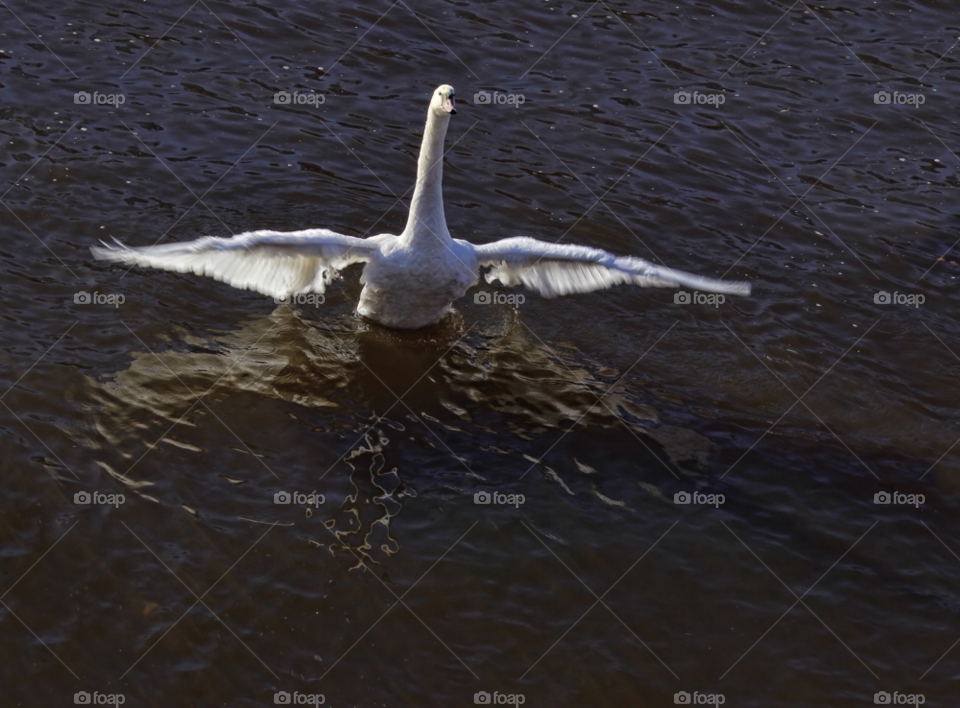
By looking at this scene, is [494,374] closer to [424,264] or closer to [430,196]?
[424,264]

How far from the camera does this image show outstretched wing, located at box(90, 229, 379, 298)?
28.0 ft

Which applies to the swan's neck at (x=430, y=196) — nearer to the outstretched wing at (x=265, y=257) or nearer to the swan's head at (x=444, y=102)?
the swan's head at (x=444, y=102)

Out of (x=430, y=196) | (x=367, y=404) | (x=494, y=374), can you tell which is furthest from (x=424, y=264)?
(x=367, y=404)

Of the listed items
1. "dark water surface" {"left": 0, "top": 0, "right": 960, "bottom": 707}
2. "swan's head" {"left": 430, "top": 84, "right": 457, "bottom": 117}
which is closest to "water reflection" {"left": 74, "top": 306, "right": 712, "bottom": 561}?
"dark water surface" {"left": 0, "top": 0, "right": 960, "bottom": 707}

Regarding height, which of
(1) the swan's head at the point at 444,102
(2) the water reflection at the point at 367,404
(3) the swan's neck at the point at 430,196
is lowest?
(2) the water reflection at the point at 367,404

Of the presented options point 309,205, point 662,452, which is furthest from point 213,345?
point 662,452

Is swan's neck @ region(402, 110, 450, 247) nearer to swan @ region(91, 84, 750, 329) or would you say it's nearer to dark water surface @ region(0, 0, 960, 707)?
swan @ region(91, 84, 750, 329)

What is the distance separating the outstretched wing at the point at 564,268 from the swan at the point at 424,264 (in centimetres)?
1

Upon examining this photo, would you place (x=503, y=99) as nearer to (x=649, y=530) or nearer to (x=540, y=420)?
(x=540, y=420)

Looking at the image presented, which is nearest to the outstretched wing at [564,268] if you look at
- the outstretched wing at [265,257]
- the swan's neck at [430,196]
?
the swan's neck at [430,196]

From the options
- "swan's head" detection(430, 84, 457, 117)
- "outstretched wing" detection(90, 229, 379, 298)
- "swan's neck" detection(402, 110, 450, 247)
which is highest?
"swan's head" detection(430, 84, 457, 117)

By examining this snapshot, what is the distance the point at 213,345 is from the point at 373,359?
1600 mm

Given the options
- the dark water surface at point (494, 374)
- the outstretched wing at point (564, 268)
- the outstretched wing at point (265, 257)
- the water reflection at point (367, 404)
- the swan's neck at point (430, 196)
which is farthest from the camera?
the swan's neck at point (430, 196)

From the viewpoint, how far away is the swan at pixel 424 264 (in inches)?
368
